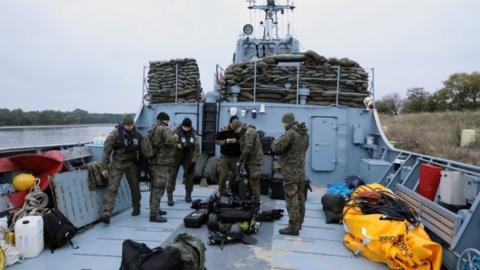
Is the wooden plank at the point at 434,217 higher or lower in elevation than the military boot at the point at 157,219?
higher

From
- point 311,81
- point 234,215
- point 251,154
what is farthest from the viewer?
point 311,81

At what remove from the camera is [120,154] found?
4715mm

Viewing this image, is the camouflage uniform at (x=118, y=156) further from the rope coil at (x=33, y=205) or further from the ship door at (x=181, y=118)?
the ship door at (x=181, y=118)

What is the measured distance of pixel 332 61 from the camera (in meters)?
7.88

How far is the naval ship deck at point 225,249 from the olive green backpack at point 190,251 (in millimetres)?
525

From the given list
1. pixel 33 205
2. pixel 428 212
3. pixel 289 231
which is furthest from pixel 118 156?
pixel 428 212

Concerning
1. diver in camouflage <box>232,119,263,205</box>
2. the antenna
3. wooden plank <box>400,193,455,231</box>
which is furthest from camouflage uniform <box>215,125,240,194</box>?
the antenna

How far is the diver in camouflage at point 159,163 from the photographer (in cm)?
479

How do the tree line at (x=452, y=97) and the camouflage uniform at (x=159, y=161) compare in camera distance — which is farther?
the tree line at (x=452, y=97)

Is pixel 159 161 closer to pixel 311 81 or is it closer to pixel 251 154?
pixel 251 154

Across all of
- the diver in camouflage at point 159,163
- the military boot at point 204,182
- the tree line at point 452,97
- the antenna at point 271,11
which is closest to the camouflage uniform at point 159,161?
the diver in camouflage at point 159,163

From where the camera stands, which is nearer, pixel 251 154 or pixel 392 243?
pixel 392 243

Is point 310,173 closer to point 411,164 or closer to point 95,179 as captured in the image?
point 411,164

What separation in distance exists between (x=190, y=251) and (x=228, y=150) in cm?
291
